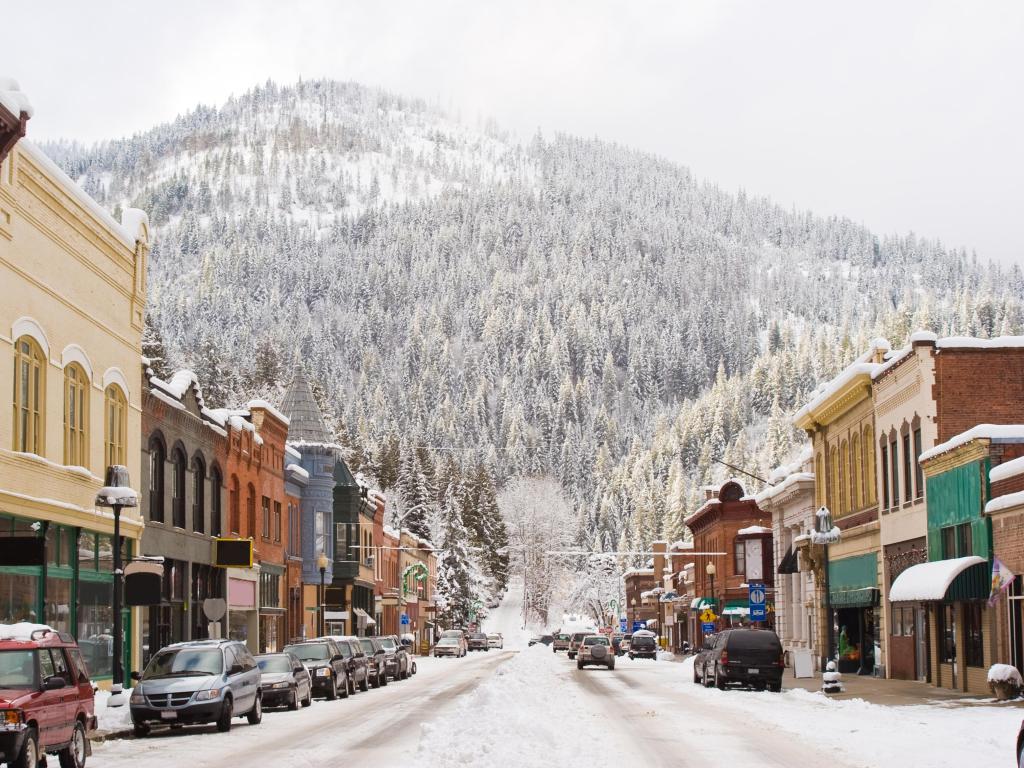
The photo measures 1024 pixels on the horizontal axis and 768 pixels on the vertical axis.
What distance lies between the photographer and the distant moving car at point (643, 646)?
84375 mm

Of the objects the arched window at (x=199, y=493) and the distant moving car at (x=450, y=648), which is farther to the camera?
the distant moving car at (x=450, y=648)

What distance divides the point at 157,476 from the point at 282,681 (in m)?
13.0

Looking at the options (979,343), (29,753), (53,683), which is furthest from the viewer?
(979,343)

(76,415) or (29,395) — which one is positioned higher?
Answer: (29,395)

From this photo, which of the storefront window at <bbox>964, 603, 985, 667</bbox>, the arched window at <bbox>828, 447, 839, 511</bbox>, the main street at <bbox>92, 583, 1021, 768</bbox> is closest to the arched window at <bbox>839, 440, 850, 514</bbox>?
the arched window at <bbox>828, 447, 839, 511</bbox>

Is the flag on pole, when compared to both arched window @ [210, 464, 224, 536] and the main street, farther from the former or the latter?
arched window @ [210, 464, 224, 536]

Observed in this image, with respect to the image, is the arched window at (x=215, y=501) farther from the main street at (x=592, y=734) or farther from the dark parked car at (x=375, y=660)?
the main street at (x=592, y=734)

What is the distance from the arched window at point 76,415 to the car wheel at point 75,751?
16.7 meters

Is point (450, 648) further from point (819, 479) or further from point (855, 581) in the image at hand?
point (855, 581)

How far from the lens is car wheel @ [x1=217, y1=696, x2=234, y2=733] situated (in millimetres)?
27108

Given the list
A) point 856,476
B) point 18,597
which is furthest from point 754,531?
point 18,597

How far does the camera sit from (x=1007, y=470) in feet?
112

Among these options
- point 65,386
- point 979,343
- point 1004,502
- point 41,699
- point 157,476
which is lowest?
point 41,699

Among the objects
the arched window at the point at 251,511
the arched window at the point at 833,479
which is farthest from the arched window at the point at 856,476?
the arched window at the point at 251,511
